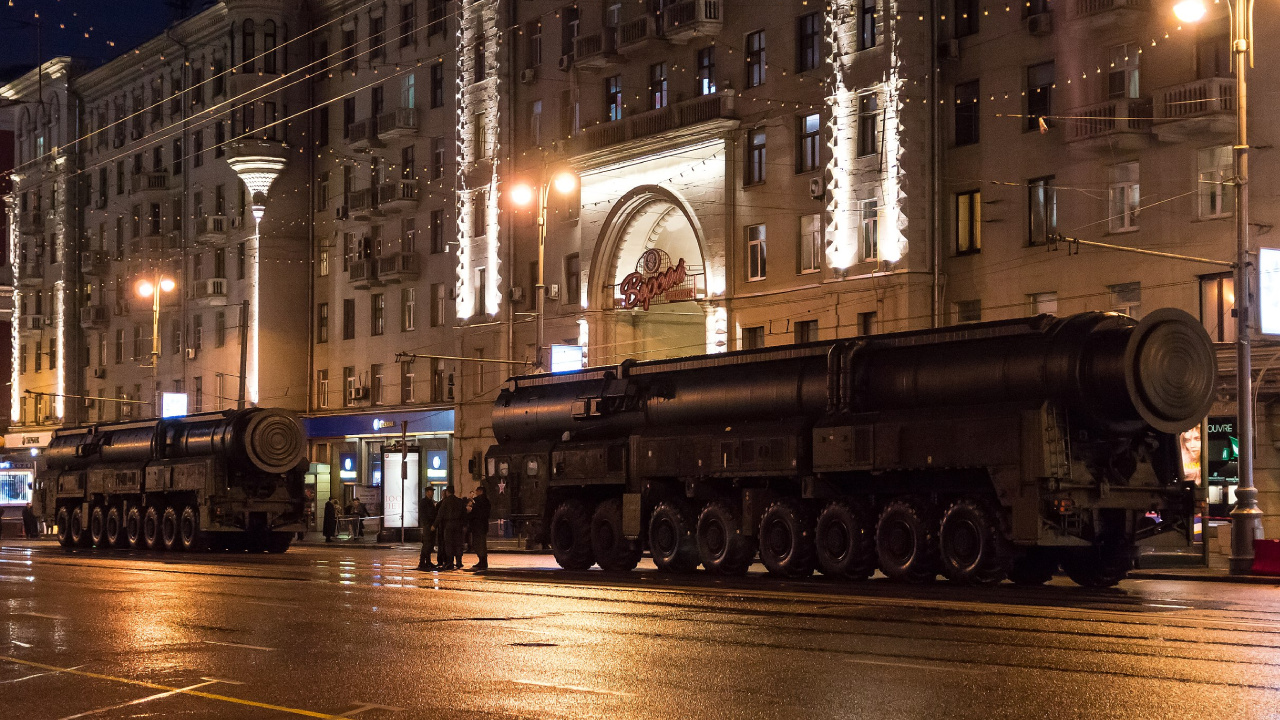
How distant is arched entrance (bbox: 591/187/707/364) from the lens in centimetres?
5119

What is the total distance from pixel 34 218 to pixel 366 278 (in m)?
32.6

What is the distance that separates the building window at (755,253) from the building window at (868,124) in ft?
15.4

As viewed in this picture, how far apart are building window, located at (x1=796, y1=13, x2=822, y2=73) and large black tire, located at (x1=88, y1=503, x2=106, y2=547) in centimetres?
2328

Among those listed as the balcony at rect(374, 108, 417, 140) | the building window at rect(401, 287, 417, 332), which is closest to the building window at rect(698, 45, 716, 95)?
the balcony at rect(374, 108, 417, 140)

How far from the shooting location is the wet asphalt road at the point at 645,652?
430 inches

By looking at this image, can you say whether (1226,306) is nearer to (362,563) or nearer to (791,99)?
(791,99)

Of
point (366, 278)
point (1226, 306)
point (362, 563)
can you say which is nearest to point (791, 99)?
point (1226, 306)

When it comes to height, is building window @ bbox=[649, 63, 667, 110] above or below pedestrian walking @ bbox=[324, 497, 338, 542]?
above

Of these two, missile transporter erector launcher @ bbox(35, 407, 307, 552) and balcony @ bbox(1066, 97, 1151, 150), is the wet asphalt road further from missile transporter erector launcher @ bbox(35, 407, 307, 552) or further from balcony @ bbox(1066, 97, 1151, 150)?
missile transporter erector launcher @ bbox(35, 407, 307, 552)

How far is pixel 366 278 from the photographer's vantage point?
63406mm

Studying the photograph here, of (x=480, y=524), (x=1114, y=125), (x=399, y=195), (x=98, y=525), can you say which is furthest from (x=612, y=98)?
(x=480, y=524)

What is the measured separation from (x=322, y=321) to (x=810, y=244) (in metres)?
29.3

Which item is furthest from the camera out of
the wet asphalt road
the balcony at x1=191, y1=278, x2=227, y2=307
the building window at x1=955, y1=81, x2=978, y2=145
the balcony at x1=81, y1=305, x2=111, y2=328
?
the balcony at x1=81, y1=305, x2=111, y2=328

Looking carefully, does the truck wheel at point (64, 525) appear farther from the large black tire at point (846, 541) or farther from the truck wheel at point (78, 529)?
the large black tire at point (846, 541)
